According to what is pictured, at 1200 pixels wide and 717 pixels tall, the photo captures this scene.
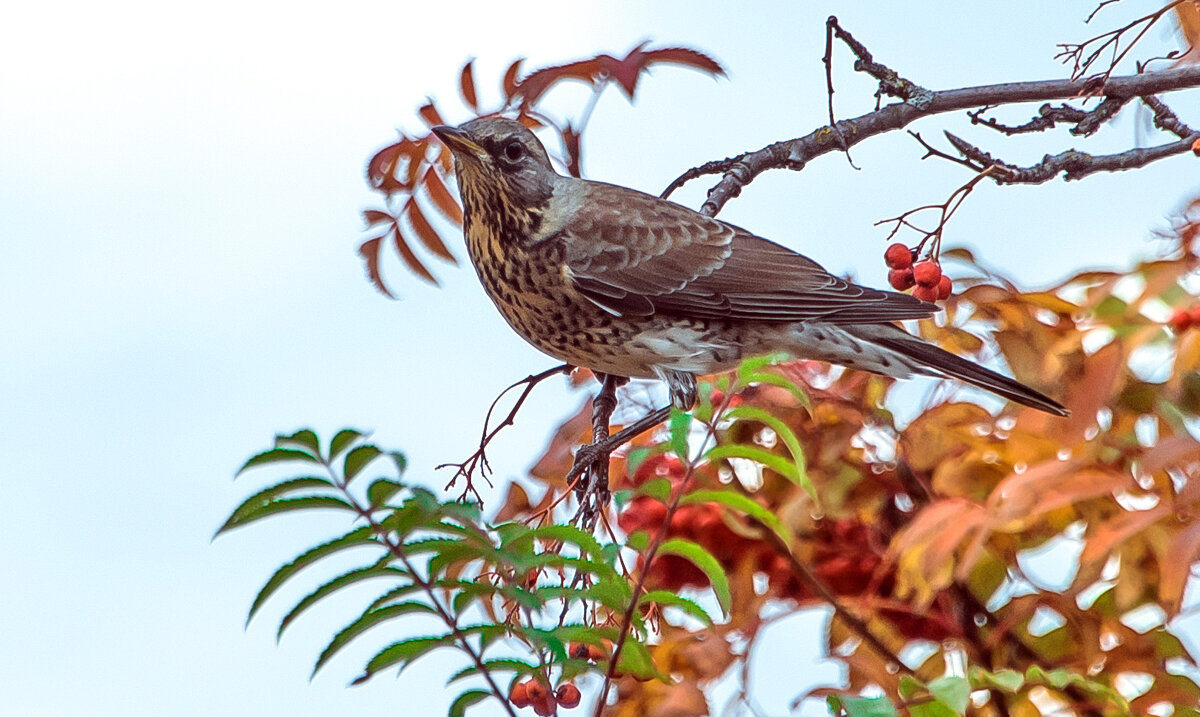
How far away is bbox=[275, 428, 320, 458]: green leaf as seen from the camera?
1345 millimetres

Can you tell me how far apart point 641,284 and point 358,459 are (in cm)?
169

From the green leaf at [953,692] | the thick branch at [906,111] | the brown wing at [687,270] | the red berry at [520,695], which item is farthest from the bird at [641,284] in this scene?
the green leaf at [953,692]

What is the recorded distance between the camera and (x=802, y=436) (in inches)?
93.4

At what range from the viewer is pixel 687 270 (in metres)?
3.05

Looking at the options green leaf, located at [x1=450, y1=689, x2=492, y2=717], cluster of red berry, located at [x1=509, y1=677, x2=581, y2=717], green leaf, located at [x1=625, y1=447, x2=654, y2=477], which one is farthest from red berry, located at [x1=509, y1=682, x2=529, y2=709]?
green leaf, located at [x1=625, y1=447, x2=654, y2=477]

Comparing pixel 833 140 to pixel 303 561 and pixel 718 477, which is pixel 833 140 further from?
pixel 303 561

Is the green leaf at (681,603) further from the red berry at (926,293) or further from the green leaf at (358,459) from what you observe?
the red berry at (926,293)

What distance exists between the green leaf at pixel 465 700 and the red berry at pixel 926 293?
141 centimetres

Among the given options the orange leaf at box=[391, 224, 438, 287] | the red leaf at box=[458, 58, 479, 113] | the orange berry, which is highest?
the red leaf at box=[458, 58, 479, 113]

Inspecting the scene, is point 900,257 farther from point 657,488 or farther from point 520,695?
point 657,488

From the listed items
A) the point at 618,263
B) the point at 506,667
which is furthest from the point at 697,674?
the point at 618,263

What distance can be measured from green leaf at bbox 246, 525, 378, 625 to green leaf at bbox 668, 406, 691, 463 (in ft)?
1.17

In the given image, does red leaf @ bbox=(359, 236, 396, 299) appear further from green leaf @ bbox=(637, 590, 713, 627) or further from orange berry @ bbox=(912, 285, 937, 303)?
green leaf @ bbox=(637, 590, 713, 627)

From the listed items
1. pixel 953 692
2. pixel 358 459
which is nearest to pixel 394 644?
pixel 358 459
